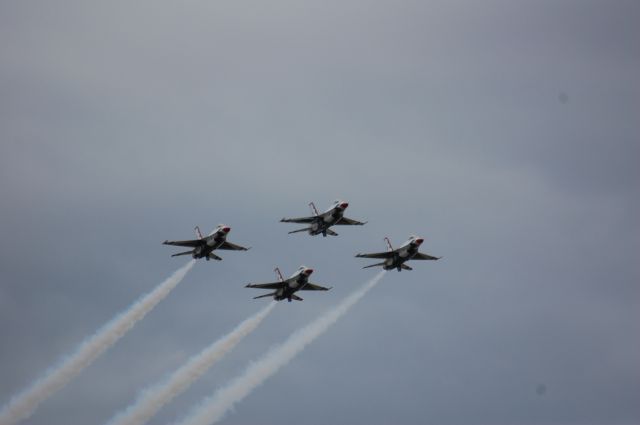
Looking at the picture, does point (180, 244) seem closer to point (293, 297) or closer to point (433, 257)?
point (293, 297)

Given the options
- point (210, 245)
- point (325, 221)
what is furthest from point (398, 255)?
point (210, 245)

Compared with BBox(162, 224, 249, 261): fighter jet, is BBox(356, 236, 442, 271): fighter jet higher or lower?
lower

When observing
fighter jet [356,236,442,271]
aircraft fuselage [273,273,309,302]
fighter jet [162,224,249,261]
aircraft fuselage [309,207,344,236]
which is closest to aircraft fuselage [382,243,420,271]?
fighter jet [356,236,442,271]

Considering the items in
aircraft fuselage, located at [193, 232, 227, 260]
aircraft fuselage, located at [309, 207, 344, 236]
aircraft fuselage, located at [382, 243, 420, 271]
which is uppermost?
aircraft fuselage, located at [193, 232, 227, 260]

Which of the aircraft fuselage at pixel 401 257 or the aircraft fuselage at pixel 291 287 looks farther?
the aircraft fuselage at pixel 401 257

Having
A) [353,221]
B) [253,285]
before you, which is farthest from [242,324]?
[353,221]

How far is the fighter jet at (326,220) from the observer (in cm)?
16562

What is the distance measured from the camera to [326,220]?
166375 millimetres

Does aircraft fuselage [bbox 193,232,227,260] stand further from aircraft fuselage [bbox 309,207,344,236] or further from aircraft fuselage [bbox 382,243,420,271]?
aircraft fuselage [bbox 382,243,420,271]

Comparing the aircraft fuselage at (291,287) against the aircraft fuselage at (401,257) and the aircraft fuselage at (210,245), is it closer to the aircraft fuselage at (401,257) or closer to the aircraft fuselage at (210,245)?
the aircraft fuselage at (210,245)

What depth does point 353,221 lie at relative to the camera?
169 metres

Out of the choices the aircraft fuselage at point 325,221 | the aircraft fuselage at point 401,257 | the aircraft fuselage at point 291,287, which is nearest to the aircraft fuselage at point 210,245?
the aircraft fuselage at point 291,287

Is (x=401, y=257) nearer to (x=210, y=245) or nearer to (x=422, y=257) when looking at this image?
(x=422, y=257)

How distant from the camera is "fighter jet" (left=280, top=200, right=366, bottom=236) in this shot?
16562 centimetres
